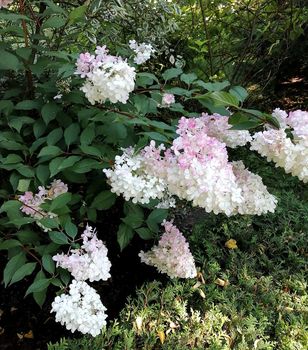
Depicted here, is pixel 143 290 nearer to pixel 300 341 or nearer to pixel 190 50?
pixel 300 341

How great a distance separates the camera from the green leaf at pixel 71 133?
72.4 inches

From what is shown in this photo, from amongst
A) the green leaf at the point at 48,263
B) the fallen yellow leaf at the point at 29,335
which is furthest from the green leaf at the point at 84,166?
the fallen yellow leaf at the point at 29,335

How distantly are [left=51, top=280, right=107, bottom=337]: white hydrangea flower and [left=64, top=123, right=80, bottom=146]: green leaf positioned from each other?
1.80 ft

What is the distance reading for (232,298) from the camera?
2061 mm

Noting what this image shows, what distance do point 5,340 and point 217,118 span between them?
141 cm

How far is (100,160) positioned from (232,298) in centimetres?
85

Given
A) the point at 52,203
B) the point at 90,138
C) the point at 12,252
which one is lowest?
the point at 12,252

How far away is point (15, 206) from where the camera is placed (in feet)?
5.59

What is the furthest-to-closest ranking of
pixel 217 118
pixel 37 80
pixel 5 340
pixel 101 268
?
pixel 37 80 < pixel 5 340 < pixel 217 118 < pixel 101 268

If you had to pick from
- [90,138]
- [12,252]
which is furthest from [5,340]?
[90,138]

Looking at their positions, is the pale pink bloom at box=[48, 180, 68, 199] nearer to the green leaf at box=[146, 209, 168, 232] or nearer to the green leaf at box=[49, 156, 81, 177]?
the green leaf at box=[49, 156, 81, 177]

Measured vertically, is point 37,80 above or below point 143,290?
above

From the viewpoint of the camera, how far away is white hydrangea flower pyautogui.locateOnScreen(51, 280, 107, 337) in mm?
1538

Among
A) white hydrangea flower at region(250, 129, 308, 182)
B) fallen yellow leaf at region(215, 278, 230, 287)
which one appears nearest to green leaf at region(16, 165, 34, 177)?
white hydrangea flower at region(250, 129, 308, 182)
